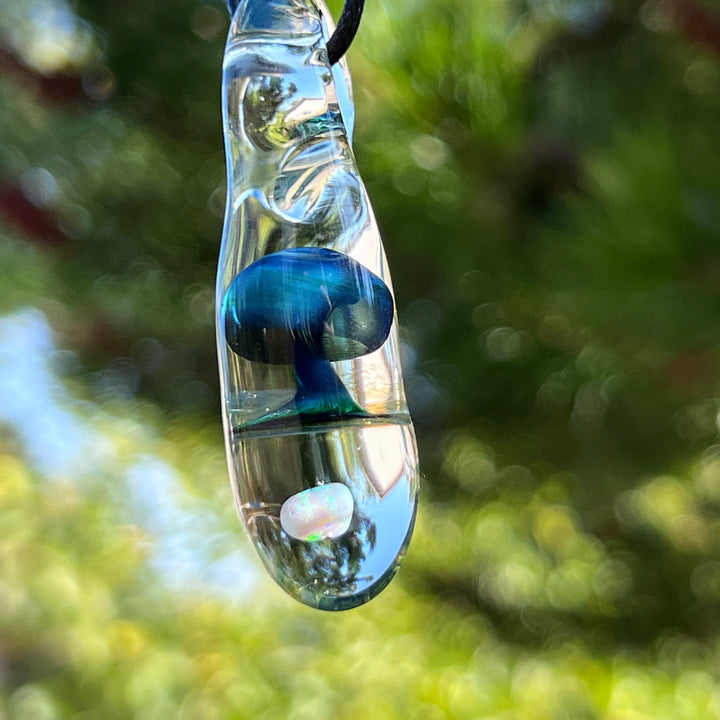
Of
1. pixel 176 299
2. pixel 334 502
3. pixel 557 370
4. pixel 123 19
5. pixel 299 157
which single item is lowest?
pixel 334 502

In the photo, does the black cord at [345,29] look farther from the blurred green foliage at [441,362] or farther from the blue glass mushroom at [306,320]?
the blurred green foliage at [441,362]

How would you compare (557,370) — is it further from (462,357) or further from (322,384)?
(322,384)

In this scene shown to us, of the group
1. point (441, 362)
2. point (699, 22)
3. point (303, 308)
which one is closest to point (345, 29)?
point (303, 308)

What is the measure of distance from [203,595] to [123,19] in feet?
2.06

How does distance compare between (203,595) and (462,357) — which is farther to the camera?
(203,595)

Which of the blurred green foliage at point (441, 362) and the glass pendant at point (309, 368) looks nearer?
the glass pendant at point (309, 368)

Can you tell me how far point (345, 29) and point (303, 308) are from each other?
0.11 m

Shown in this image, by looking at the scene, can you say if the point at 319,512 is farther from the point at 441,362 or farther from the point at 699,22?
the point at 441,362

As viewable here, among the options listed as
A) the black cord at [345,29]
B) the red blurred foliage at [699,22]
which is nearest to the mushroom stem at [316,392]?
the black cord at [345,29]

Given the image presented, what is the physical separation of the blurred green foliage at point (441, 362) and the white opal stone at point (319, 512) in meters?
0.34

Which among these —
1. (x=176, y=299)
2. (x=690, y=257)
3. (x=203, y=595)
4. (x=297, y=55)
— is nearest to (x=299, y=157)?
(x=297, y=55)

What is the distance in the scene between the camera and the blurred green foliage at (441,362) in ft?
1.88

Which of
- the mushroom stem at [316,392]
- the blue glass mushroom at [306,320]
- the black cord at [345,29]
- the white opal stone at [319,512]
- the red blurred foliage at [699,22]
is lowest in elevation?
the white opal stone at [319,512]

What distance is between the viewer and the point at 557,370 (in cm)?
75
